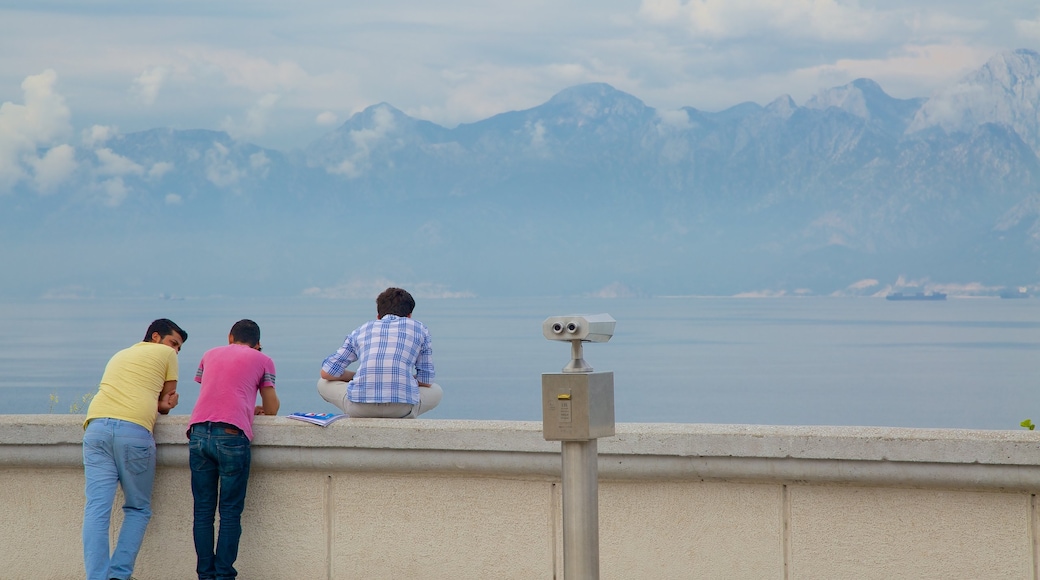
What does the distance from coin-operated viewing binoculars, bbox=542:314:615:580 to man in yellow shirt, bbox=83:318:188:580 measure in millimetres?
2648

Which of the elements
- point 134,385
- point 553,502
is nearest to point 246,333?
point 134,385

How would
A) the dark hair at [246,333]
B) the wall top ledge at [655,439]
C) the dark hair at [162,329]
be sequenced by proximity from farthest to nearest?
the dark hair at [162,329]
the dark hair at [246,333]
the wall top ledge at [655,439]

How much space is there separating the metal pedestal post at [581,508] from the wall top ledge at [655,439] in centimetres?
122

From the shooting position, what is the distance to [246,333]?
6125mm

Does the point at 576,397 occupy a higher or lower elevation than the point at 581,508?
higher

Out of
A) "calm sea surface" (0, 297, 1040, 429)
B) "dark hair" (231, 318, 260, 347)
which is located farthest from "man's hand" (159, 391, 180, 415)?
"calm sea surface" (0, 297, 1040, 429)

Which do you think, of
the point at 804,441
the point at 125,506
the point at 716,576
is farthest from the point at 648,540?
the point at 125,506

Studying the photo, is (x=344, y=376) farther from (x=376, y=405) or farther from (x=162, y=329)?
(x=162, y=329)

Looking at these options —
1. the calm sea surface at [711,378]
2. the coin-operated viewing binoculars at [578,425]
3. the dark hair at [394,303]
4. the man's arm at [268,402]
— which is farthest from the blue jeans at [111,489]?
the calm sea surface at [711,378]

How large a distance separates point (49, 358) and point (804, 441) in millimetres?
172941

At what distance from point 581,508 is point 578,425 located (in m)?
0.30

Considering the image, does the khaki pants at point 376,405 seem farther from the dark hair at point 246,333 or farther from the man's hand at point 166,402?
the man's hand at point 166,402

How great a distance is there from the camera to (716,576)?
17.1 feet

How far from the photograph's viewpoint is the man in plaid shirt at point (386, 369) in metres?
6.41
